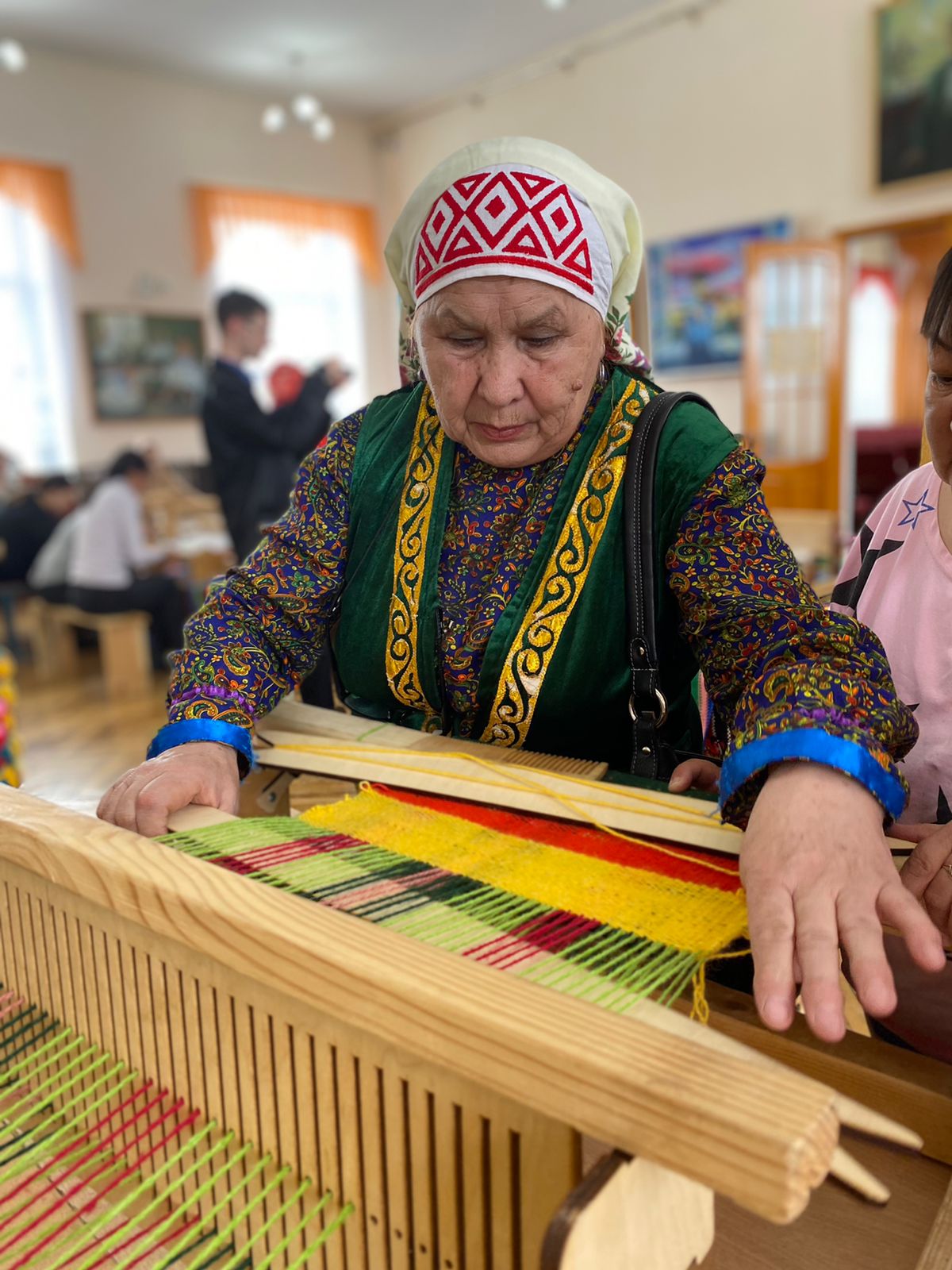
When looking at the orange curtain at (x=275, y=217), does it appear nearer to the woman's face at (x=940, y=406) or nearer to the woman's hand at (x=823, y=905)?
the woman's face at (x=940, y=406)

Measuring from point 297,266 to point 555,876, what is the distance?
11.0m

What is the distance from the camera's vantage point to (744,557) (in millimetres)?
1135

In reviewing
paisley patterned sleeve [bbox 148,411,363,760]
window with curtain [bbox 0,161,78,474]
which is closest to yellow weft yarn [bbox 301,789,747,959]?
paisley patterned sleeve [bbox 148,411,363,760]

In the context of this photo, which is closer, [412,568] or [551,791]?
[551,791]

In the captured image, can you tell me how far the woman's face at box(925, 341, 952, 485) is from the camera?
3.42 ft

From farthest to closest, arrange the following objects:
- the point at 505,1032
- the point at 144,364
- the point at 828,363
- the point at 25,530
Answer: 1. the point at 144,364
2. the point at 828,363
3. the point at 25,530
4. the point at 505,1032

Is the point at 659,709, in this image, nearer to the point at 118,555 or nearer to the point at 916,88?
the point at 118,555

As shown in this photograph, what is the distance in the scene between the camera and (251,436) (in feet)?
16.6

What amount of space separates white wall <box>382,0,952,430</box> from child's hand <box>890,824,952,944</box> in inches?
293

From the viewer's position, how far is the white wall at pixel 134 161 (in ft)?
29.4

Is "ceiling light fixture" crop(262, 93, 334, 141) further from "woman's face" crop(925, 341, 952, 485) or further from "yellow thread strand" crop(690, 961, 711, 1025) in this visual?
"yellow thread strand" crop(690, 961, 711, 1025)

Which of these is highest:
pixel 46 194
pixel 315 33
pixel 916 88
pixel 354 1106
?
pixel 315 33

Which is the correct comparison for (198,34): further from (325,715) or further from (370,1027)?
(370,1027)

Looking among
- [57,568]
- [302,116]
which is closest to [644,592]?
[57,568]
